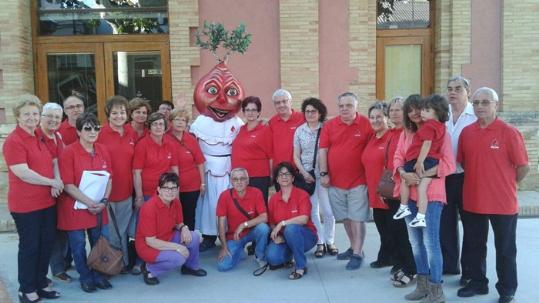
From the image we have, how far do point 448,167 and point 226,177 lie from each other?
2.59 metres

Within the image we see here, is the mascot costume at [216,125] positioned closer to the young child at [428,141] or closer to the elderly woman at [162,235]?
the elderly woman at [162,235]

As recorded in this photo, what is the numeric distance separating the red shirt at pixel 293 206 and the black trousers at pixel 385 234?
661mm

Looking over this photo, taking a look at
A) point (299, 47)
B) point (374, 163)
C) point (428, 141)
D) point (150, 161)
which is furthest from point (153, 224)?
point (299, 47)

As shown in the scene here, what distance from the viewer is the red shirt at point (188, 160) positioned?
18.0 ft

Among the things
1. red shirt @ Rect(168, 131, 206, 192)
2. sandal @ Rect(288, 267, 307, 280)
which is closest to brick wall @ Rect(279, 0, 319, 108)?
red shirt @ Rect(168, 131, 206, 192)

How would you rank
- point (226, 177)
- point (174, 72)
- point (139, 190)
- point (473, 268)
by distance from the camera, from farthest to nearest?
point (174, 72)
point (226, 177)
point (139, 190)
point (473, 268)

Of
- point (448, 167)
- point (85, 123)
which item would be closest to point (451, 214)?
point (448, 167)

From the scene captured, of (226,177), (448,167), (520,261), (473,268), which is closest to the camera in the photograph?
(448,167)

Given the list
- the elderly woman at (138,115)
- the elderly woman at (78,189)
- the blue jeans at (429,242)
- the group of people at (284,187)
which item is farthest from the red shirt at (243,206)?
the blue jeans at (429,242)

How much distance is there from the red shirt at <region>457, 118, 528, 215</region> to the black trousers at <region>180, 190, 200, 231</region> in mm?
2813

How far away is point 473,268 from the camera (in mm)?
4520

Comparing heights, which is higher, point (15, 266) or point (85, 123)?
point (85, 123)

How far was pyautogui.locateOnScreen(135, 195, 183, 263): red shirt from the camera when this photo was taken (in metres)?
4.86

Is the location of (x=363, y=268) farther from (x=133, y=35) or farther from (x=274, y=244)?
(x=133, y=35)
